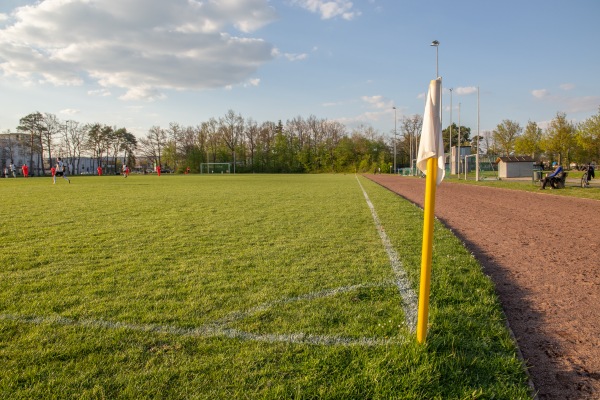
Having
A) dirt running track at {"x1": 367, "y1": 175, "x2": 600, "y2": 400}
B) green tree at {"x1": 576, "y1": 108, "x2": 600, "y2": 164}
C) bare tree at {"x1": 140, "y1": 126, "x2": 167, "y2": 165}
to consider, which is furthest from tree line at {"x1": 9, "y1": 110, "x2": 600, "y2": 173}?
dirt running track at {"x1": 367, "y1": 175, "x2": 600, "y2": 400}

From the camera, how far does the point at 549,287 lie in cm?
455

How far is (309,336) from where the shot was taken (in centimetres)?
308

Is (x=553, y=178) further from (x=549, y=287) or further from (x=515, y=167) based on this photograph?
(x=515, y=167)

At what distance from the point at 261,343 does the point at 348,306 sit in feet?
3.59

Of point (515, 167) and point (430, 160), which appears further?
point (515, 167)

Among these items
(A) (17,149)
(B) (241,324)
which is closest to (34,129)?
(A) (17,149)

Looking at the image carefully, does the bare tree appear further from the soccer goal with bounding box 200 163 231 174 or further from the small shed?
the small shed

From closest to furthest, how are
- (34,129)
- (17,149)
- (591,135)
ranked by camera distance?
(591,135) → (34,129) → (17,149)

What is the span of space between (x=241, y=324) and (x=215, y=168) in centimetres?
9009

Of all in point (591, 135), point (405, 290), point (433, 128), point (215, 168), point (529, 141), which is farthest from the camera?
point (215, 168)

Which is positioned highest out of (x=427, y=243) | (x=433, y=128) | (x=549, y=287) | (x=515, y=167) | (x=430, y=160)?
(x=515, y=167)

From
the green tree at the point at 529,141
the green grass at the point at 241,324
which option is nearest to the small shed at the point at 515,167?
the green tree at the point at 529,141

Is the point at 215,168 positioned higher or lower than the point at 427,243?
higher

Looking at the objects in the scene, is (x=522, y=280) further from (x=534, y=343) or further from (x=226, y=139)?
(x=226, y=139)
